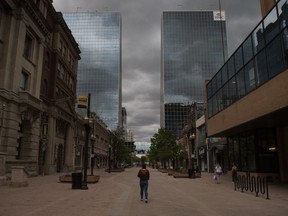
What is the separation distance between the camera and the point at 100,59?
17038cm

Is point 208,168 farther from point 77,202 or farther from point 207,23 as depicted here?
point 207,23

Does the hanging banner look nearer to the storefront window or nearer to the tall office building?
the storefront window

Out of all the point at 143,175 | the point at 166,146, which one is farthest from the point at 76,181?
the point at 166,146

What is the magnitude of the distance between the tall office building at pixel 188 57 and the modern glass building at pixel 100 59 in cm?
2826

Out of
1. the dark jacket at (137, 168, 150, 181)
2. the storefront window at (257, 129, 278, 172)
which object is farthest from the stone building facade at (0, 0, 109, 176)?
the storefront window at (257, 129, 278, 172)

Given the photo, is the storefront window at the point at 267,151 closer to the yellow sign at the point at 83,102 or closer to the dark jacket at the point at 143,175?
the yellow sign at the point at 83,102

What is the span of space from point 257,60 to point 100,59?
151 m

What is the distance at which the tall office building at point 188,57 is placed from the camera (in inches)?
5915

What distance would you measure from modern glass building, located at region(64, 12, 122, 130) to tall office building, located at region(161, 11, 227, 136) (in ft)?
92.7

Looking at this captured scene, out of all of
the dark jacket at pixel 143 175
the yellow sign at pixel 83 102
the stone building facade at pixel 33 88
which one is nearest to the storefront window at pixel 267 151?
the yellow sign at pixel 83 102

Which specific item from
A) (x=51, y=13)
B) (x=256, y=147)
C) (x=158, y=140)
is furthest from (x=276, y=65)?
(x=158, y=140)

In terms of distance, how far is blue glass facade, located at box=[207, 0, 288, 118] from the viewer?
20.0 metres

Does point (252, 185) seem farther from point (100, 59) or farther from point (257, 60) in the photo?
point (100, 59)

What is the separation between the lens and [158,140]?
73.9 metres
